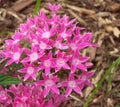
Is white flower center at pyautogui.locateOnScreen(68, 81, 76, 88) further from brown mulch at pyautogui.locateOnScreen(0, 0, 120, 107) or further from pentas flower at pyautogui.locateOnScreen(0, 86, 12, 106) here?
brown mulch at pyautogui.locateOnScreen(0, 0, 120, 107)

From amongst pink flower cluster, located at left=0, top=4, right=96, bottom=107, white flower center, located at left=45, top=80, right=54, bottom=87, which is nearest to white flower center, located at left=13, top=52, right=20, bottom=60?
pink flower cluster, located at left=0, top=4, right=96, bottom=107

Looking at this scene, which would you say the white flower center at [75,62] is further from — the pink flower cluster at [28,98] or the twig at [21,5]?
the twig at [21,5]

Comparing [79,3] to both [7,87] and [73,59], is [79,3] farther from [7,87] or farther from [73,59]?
[73,59]

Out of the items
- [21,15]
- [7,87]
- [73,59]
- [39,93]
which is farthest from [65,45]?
[21,15]

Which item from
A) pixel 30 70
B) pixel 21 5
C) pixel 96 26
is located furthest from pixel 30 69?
pixel 21 5

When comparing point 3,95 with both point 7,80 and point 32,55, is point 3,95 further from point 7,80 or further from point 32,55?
point 32,55

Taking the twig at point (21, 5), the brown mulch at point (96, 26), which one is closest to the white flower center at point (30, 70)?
the brown mulch at point (96, 26)
